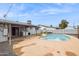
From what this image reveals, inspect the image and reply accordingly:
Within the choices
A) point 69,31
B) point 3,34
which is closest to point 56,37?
point 69,31

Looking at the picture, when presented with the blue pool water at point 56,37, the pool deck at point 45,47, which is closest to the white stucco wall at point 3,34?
the pool deck at point 45,47

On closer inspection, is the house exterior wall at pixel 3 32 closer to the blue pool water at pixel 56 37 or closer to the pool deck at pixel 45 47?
the pool deck at pixel 45 47

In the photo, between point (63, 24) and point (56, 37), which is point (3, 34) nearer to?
point (56, 37)

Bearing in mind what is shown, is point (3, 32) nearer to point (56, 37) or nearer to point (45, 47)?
point (45, 47)

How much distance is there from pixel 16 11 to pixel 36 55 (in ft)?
2.11

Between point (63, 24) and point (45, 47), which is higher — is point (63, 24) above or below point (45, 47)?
above

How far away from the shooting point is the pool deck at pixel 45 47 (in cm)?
356

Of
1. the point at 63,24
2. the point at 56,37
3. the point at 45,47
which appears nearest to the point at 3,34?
the point at 45,47

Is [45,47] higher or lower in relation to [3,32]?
lower

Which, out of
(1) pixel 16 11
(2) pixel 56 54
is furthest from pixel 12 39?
(2) pixel 56 54

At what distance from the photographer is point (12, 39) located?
3623 millimetres

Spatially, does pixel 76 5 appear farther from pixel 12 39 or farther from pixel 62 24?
pixel 12 39

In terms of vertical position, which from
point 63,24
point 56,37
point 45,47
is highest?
point 63,24

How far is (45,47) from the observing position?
11.8 ft
